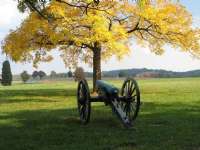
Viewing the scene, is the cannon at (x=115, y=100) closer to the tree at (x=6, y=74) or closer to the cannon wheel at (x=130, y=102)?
the cannon wheel at (x=130, y=102)

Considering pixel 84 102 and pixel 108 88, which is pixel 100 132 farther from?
pixel 108 88

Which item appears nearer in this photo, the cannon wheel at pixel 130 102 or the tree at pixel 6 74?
the cannon wheel at pixel 130 102

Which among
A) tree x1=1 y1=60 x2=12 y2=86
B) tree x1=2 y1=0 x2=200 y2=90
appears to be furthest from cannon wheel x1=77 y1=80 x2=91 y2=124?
tree x1=1 y1=60 x2=12 y2=86

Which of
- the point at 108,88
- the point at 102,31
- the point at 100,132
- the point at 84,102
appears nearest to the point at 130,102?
the point at 108,88

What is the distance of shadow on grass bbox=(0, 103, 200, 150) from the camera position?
40.3 ft

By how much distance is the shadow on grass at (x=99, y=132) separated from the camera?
484 inches

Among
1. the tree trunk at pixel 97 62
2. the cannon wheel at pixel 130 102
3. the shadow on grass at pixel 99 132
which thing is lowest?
the shadow on grass at pixel 99 132

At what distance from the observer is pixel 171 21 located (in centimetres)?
3956

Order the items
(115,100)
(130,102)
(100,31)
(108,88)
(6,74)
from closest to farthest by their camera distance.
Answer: (130,102) < (115,100) < (108,88) < (100,31) < (6,74)

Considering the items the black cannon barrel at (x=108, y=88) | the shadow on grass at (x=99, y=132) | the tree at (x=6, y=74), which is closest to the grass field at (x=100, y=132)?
the shadow on grass at (x=99, y=132)

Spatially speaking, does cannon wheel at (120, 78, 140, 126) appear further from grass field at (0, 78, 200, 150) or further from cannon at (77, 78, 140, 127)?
grass field at (0, 78, 200, 150)

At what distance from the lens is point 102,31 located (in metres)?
35.0

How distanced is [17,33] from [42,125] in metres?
22.6

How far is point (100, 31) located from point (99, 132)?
20920 millimetres
